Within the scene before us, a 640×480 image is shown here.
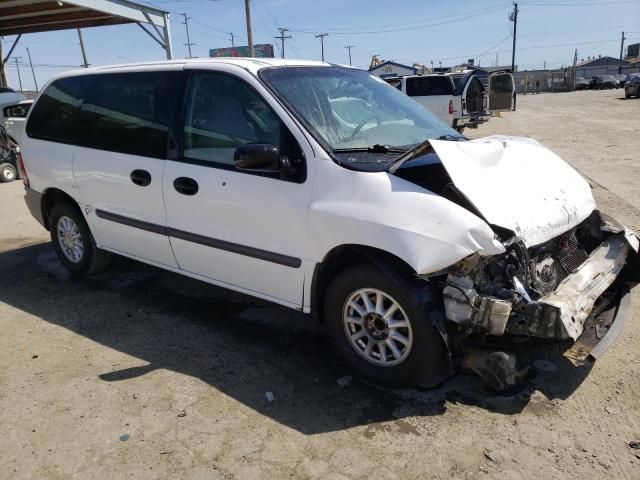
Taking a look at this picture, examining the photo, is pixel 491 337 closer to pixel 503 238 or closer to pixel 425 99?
pixel 503 238

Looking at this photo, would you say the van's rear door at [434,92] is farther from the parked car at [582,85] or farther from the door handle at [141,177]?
the parked car at [582,85]

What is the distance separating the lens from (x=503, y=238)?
2.81 m

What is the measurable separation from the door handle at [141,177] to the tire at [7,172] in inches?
377

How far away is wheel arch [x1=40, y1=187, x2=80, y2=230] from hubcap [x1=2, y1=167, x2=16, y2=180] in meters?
7.84

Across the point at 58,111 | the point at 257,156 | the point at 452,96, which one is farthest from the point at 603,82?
the point at 257,156

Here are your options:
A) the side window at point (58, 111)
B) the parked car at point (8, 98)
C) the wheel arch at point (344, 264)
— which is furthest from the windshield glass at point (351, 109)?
the parked car at point (8, 98)

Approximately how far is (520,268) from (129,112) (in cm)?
318

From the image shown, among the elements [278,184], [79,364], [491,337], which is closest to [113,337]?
[79,364]

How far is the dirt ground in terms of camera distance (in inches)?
102

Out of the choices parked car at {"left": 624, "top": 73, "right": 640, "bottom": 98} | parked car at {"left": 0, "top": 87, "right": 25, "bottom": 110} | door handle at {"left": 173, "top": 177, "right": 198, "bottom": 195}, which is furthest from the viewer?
parked car at {"left": 624, "top": 73, "right": 640, "bottom": 98}

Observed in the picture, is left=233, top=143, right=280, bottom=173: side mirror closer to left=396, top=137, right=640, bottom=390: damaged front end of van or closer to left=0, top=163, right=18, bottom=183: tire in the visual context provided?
left=396, top=137, right=640, bottom=390: damaged front end of van

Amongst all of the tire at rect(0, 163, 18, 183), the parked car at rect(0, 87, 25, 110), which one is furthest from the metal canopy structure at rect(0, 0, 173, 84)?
the tire at rect(0, 163, 18, 183)

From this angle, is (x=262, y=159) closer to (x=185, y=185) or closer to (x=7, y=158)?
(x=185, y=185)

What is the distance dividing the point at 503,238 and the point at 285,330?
188 centimetres
